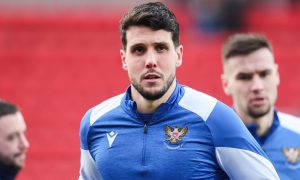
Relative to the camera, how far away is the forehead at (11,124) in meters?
4.02

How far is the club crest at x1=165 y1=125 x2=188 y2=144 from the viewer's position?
3932 millimetres

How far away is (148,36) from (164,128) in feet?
1.50

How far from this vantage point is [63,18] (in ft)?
52.0

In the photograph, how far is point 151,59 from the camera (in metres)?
3.93

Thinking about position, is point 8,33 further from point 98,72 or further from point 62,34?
point 98,72

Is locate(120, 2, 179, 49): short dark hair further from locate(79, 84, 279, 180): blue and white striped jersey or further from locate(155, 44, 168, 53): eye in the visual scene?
locate(79, 84, 279, 180): blue and white striped jersey

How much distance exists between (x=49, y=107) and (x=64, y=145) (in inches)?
56.2

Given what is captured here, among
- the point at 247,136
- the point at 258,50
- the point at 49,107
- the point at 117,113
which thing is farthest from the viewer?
the point at 49,107

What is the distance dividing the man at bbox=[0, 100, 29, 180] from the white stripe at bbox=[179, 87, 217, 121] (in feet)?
2.68

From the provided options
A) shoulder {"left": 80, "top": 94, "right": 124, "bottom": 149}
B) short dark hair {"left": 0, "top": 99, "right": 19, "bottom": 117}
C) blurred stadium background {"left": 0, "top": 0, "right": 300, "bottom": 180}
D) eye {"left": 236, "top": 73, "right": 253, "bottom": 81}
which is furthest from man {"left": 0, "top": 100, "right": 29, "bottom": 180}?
blurred stadium background {"left": 0, "top": 0, "right": 300, "bottom": 180}

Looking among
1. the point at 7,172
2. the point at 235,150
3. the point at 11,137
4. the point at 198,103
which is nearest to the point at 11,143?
the point at 11,137

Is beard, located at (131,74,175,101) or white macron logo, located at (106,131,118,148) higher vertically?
beard, located at (131,74,175,101)

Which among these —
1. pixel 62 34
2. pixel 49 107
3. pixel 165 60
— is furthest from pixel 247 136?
pixel 62 34

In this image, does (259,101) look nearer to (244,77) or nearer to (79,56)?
(244,77)
